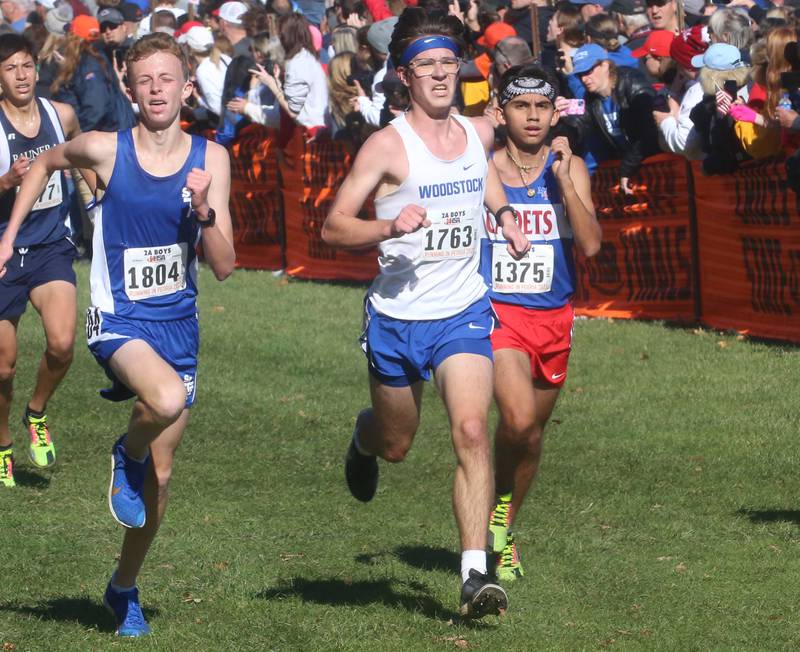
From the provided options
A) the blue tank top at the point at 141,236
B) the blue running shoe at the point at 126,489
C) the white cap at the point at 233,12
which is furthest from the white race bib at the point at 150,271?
the white cap at the point at 233,12

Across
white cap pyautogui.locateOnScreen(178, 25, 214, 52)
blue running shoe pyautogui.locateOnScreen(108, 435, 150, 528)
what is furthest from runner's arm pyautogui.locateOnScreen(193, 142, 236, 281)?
white cap pyautogui.locateOnScreen(178, 25, 214, 52)

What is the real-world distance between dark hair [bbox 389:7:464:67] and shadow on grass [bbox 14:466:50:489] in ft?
12.7

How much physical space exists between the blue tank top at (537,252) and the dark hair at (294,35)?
9084 millimetres

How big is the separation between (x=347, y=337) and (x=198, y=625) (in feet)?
23.6

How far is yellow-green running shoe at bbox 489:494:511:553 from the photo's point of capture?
6.94 m

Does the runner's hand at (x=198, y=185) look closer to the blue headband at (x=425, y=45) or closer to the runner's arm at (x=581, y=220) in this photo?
the blue headband at (x=425, y=45)

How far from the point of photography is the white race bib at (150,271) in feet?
20.2

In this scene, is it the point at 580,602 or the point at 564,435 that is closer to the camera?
the point at 580,602

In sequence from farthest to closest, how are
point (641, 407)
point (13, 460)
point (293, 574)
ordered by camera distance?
point (641, 407)
point (13, 460)
point (293, 574)

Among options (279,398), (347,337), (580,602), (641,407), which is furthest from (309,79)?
(580,602)

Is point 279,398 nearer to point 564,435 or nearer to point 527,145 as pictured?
point 564,435

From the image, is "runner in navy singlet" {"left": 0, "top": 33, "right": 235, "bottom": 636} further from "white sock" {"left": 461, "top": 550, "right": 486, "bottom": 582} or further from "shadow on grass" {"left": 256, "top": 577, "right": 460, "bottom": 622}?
"white sock" {"left": 461, "top": 550, "right": 486, "bottom": 582}

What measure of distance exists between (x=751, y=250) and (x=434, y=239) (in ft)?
20.8

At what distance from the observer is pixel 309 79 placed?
16.2 m
